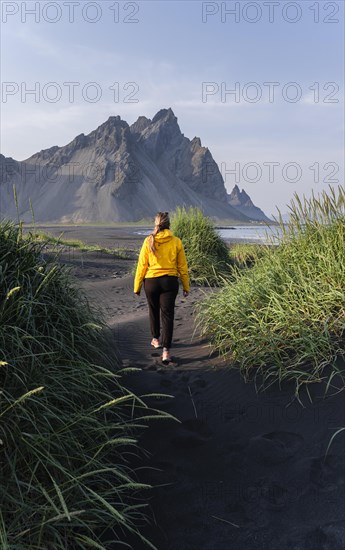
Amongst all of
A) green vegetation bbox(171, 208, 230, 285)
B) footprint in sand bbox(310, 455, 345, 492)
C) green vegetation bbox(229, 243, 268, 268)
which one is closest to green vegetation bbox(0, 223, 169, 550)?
footprint in sand bbox(310, 455, 345, 492)

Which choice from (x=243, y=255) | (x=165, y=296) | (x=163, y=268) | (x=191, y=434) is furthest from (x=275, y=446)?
(x=243, y=255)

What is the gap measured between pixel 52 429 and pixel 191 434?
5.12ft

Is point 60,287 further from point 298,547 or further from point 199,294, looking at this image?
point 199,294

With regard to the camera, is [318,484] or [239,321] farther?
[239,321]

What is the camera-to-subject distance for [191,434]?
14.0 feet

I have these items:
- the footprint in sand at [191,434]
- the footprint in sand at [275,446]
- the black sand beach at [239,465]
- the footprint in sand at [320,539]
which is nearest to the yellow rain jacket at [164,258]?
the black sand beach at [239,465]

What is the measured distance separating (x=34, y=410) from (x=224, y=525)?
147cm

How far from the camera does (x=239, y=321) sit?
5.65 m

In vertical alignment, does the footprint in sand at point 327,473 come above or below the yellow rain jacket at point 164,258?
below

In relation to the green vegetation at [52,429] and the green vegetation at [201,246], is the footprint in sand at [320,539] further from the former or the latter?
the green vegetation at [201,246]

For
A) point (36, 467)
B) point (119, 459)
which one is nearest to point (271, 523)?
point (119, 459)

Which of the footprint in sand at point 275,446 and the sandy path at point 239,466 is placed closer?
the sandy path at point 239,466

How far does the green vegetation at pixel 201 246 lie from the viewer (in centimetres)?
1233

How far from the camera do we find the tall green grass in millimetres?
4785
